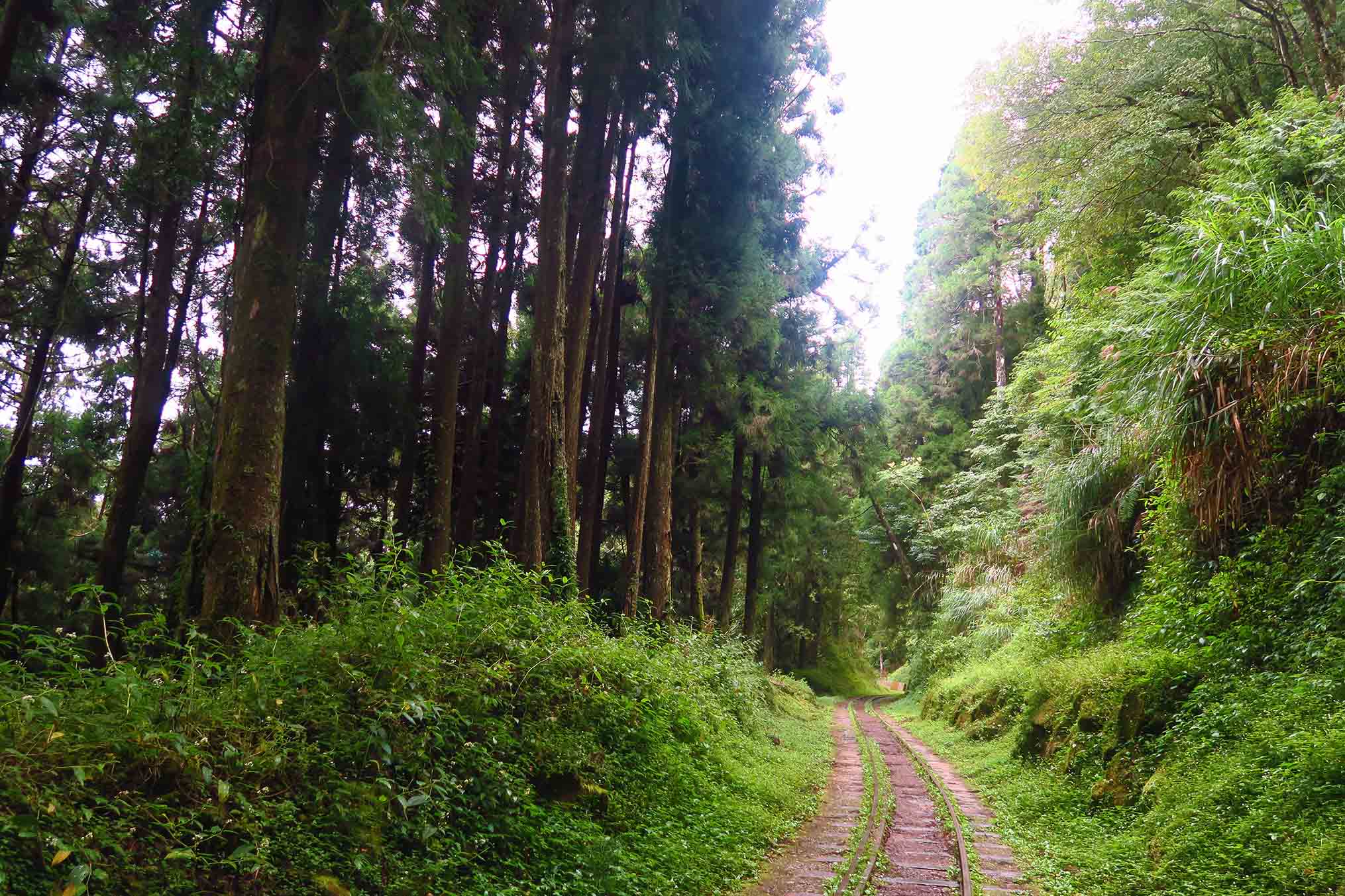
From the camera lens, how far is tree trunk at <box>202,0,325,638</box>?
6.42 m

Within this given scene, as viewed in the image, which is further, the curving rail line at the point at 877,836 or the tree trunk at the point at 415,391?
the tree trunk at the point at 415,391

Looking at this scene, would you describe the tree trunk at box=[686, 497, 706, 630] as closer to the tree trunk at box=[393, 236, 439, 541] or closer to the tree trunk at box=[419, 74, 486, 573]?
the tree trunk at box=[393, 236, 439, 541]

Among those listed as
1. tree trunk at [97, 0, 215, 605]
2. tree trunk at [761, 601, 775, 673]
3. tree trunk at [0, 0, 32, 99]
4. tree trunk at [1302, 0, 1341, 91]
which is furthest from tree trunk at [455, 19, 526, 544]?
tree trunk at [761, 601, 775, 673]

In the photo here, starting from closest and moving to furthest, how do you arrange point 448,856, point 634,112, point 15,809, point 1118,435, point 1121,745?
point 15,809 < point 448,856 < point 1121,745 < point 1118,435 < point 634,112

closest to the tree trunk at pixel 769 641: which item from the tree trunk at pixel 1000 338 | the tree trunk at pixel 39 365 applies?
the tree trunk at pixel 1000 338

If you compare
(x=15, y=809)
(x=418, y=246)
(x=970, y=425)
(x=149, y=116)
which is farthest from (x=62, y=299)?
(x=970, y=425)

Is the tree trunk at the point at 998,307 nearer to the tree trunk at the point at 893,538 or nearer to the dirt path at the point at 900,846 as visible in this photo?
the tree trunk at the point at 893,538

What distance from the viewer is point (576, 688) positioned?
7.71 metres

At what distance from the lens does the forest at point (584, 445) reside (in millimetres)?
5312

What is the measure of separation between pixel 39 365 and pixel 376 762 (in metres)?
12.6

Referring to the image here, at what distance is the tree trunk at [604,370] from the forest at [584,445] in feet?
0.63

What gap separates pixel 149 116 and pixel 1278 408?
48.0ft

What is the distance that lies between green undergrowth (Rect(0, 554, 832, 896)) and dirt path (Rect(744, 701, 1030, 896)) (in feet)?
1.46

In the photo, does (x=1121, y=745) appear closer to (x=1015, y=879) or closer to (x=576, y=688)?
(x=1015, y=879)
